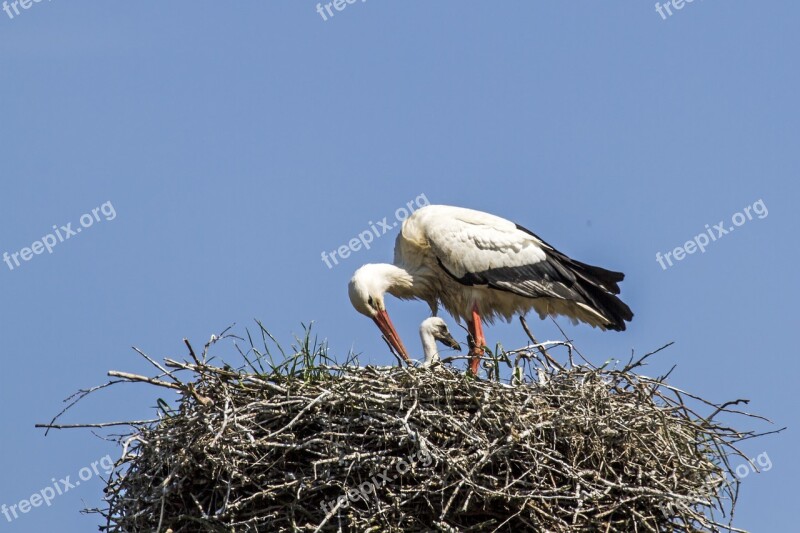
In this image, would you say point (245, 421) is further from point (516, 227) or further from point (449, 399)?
point (516, 227)

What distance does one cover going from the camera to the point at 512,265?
9656mm

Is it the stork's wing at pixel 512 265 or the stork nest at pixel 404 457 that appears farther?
the stork's wing at pixel 512 265

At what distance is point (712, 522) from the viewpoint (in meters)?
6.63

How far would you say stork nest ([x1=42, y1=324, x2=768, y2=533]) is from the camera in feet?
21.3

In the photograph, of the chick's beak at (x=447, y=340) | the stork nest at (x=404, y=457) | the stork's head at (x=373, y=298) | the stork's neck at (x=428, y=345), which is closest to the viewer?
the stork nest at (x=404, y=457)

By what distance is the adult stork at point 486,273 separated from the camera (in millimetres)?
9562

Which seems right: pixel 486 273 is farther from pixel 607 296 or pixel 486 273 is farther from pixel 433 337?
pixel 433 337

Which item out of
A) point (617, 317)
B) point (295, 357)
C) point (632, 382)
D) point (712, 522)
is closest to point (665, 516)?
point (712, 522)

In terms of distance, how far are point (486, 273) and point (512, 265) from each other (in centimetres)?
20

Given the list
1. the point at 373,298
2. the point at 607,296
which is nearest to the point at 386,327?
the point at 373,298

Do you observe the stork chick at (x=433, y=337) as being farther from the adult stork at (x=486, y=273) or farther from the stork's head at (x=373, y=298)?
Answer: the adult stork at (x=486, y=273)

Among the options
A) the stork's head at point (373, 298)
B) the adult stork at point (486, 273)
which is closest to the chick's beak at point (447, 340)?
the stork's head at point (373, 298)

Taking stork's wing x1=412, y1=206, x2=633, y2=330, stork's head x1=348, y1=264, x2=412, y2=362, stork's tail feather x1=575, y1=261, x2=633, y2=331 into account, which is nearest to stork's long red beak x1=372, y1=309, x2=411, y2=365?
stork's head x1=348, y1=264, x2=412, y2=362

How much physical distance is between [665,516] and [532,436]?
760mm
